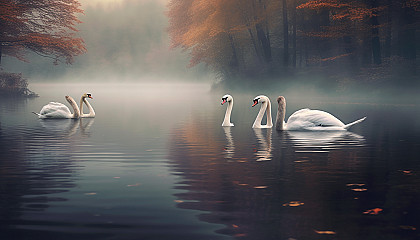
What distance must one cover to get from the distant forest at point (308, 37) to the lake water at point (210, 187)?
77.1ft

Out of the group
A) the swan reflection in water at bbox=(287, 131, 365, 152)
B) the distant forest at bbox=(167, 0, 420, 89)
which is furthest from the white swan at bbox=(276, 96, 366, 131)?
the distant forest at bbox=(167, 0, 420, 89)

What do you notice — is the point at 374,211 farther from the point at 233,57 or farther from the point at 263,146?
the point at 233,57

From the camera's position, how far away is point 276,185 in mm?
9562

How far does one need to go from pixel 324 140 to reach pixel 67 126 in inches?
404

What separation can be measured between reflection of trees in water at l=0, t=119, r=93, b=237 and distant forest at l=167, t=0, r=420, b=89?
26.0m

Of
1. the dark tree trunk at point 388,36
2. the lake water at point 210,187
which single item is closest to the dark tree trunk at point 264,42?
the dark tree trunk at point 388,36

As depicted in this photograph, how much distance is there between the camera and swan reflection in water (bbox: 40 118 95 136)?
1959 centimetres

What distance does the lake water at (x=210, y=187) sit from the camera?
697cm

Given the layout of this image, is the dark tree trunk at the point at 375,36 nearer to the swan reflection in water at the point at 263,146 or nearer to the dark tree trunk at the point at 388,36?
the dark tree trunk at the point at 388,36

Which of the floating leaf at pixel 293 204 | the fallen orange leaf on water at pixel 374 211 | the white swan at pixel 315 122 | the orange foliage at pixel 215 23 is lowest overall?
the fallen orange leaf on water at pixel 374 211

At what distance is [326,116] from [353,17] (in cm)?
2077

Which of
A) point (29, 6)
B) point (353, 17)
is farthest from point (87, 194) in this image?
point (29, 6)

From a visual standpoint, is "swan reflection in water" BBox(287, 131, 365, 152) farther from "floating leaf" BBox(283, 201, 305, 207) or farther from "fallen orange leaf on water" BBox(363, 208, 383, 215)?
"fallen orange leaf on water" BBox(363, 208, 383, 215)

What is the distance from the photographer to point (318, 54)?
50656 millimetres
